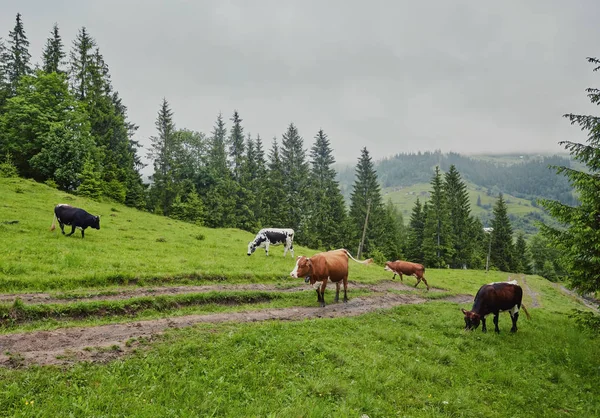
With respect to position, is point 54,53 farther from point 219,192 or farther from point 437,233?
point 437,233

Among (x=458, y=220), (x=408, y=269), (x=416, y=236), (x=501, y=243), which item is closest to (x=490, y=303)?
(x=408, y=269)

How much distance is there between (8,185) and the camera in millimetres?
30750

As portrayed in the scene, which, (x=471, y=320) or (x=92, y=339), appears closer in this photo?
(x=92, y=339)

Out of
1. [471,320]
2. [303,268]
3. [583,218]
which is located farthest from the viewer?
[303,268]

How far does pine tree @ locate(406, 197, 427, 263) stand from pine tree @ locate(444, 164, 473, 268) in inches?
233

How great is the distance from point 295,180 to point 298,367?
61.3 m

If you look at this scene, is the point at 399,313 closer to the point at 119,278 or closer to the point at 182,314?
the point at 182,314

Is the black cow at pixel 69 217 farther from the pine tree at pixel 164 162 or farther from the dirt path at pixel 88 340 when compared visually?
the pine tree at pixel 164 162

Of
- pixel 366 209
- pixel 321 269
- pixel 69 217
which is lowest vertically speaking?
pixel 321 269

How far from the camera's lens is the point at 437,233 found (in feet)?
209

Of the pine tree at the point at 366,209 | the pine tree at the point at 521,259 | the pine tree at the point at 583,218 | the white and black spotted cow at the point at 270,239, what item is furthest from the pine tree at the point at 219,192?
the pine tree at the point at 521,259

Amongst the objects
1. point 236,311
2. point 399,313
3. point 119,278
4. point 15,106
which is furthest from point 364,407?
point 15,106

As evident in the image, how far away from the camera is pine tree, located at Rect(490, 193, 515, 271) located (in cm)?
7475

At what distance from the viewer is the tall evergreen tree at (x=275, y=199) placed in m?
62.5
